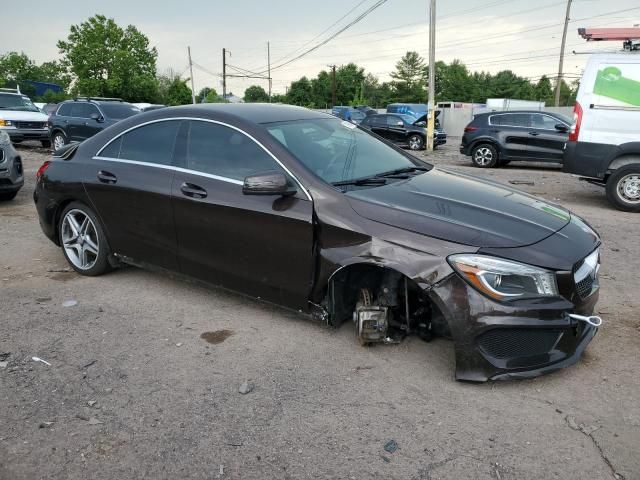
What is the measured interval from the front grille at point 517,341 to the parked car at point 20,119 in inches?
691

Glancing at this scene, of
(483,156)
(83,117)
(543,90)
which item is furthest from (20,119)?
(543,90)

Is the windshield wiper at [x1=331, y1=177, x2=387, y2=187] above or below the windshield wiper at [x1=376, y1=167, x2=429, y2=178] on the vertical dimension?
below

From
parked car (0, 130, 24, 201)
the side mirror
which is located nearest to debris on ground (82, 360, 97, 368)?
the side mirror

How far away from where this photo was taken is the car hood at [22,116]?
1691cm

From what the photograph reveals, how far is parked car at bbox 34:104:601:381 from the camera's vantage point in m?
3.05

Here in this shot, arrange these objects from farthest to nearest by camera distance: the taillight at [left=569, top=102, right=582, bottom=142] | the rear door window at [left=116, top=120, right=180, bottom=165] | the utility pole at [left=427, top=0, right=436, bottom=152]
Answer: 1. the utility pole at [left=427, top=0, right=436, bottom=152]
2. the taillight at [left=569, top=102, right=582, bottom=142]
3. the rear door window at [left=116, top=120, right=180, bottom=165]

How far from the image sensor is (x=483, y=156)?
15172mm

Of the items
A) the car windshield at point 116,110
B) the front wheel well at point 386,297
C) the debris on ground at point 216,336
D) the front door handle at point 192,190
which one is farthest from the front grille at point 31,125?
the front wheel well at point 386,297

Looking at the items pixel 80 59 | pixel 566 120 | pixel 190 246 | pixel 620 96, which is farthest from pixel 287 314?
pixel 80 59

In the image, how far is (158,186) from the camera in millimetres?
4281

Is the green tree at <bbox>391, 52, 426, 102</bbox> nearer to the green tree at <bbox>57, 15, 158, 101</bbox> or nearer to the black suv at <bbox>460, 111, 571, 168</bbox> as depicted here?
the green tree at <bbox>57, 15, 158, 101</bbox>

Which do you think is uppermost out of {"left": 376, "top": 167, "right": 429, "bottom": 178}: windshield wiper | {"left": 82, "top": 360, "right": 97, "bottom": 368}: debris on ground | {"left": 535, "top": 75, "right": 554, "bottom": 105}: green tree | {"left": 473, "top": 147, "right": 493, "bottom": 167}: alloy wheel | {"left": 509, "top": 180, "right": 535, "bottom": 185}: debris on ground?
{"left": 535, "top": 75, "right": 554, "bottom": 105}: green tree

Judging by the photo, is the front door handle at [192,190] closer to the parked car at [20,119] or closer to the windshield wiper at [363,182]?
the windshield wiper at [363,182]

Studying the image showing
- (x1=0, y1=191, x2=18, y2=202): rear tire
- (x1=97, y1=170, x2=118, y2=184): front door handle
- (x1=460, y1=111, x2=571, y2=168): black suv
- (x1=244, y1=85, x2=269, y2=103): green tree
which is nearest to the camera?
(x1=97, y1=170, x2=118, y2=184): front door handle
